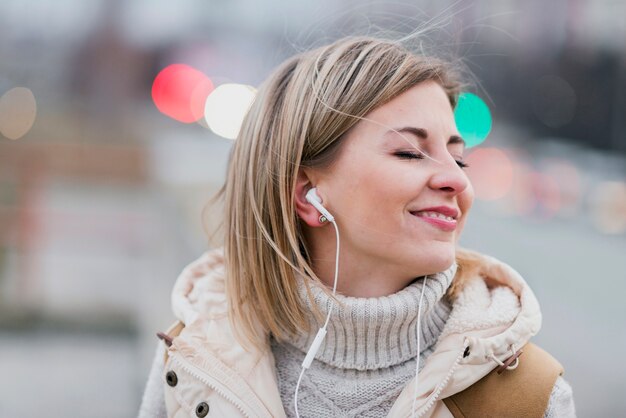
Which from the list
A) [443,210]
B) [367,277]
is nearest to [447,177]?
[443,210]

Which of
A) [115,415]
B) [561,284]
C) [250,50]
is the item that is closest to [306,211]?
[115,415]

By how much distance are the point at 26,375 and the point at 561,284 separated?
5.61m

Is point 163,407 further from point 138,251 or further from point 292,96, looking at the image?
point 138,251

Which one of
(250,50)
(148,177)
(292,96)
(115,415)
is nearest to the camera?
(292,96)

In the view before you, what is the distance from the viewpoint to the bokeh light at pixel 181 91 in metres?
30.1

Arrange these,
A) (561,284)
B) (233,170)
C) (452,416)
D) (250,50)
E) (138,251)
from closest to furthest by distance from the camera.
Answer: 1. (452,416)
2. (233,170)
3. (561,284)
4. (138,251)
5. (250,50)

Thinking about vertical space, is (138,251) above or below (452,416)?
below

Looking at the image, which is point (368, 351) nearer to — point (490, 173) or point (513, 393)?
point (513, 393)

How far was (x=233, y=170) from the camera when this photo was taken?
271 cm

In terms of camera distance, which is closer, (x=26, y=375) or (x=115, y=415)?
(x=115, y=415)

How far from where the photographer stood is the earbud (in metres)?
2.43

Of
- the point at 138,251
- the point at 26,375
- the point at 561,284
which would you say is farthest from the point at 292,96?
the point at 138,251

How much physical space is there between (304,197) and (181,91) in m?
30.3

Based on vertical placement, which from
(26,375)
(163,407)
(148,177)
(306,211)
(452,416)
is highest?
(306,211)
